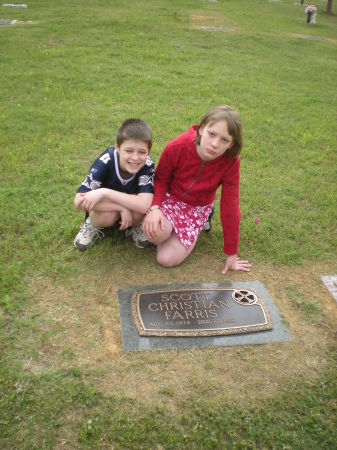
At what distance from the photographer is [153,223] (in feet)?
9.68

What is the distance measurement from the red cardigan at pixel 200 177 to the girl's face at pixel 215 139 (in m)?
0.18

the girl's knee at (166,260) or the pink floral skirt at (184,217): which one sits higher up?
the pink floral skirt at (184,217)

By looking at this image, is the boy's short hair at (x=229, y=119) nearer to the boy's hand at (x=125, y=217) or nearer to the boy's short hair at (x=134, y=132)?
the boy's short hair at (x=134, y=132)

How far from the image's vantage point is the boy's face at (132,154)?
2828 millimetres

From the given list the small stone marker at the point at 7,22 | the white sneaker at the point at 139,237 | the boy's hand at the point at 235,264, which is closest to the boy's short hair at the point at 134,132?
the white sneaker at the point at 139,237

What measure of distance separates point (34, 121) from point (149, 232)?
310 cm

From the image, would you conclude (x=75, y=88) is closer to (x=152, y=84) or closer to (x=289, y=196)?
(x=152, y=84)

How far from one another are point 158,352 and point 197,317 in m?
0.38

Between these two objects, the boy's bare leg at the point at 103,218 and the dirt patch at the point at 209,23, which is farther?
the dirt patch at the point at 209,23

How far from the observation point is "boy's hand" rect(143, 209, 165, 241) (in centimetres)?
295

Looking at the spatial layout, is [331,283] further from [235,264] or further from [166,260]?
[166,260]

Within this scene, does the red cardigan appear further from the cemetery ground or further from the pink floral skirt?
the cemetery ground

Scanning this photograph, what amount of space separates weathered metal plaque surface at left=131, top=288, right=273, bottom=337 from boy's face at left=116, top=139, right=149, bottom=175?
0.93 m

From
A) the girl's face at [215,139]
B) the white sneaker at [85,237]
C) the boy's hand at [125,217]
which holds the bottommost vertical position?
the white sneaker at [85,237]
